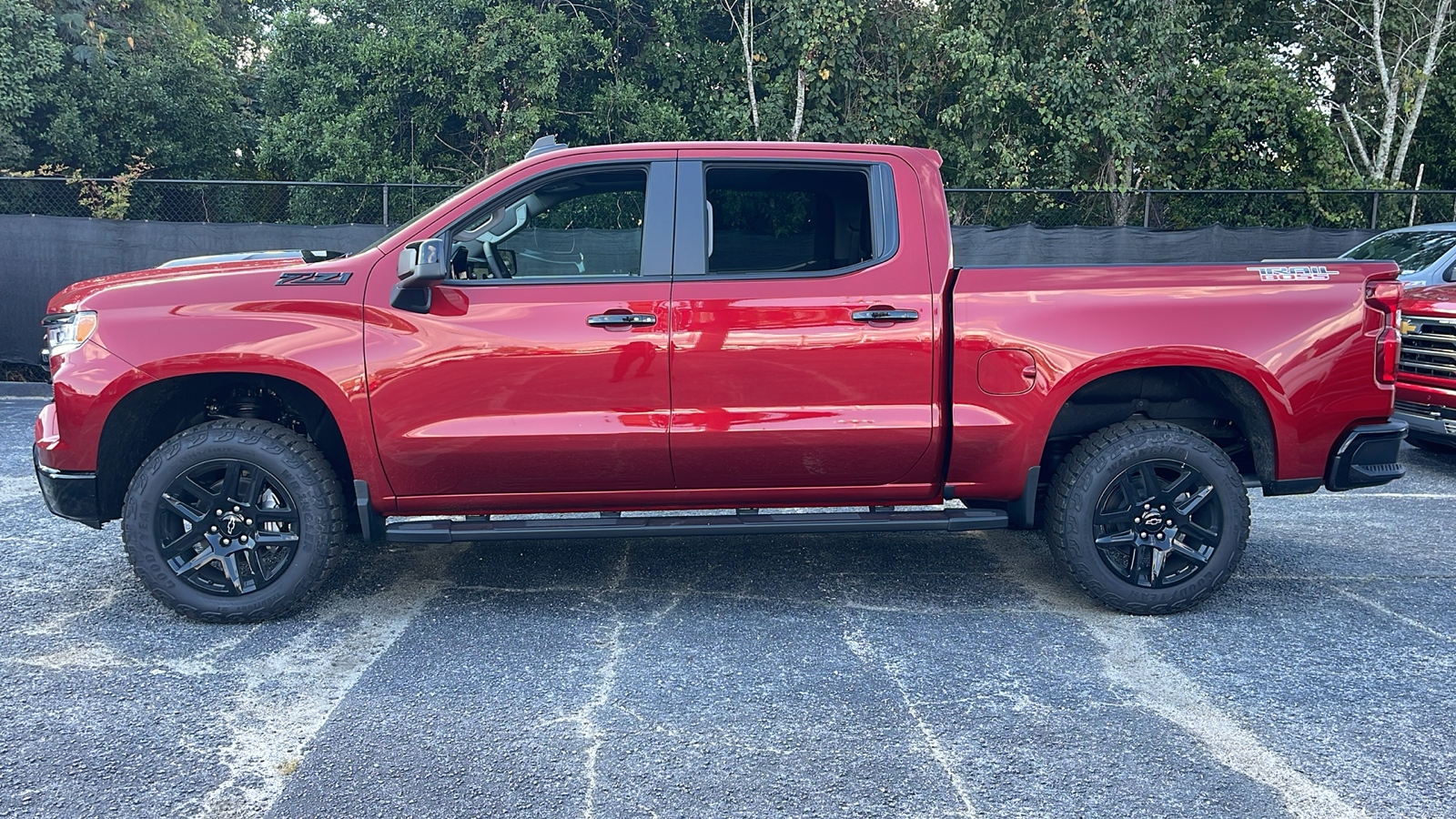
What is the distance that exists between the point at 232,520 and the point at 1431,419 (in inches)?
302

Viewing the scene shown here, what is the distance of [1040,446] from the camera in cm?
449

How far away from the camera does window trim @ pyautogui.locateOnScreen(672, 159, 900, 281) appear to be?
4.42 meters

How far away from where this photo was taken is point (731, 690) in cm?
377

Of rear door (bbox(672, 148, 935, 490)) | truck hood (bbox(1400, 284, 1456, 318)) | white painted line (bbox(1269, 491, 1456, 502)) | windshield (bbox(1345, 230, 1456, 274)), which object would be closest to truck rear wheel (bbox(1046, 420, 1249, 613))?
rear door (bbox(672, 148, 935, 490))

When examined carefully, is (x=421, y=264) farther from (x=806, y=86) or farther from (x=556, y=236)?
(x=806, y=86)

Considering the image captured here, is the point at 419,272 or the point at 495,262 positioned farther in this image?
the point at 495,262

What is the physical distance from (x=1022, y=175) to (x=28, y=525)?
53.2 ft

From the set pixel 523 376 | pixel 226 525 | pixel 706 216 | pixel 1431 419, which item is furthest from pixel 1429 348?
pixel 226 525

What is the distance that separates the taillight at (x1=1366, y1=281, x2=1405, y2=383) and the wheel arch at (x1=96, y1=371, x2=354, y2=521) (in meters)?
4.33

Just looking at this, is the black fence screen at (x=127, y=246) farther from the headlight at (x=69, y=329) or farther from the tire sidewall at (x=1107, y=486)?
the headlight at (x=69, y=329)

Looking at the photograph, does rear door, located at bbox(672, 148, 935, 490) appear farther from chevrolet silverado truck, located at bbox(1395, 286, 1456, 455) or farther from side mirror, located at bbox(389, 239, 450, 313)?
chevrolet silverado truck, located at bbox(1395, 286, 1456, 455)

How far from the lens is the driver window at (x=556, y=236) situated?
4441mm

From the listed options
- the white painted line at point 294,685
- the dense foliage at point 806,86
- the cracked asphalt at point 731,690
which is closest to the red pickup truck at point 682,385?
the white painted line at point 294,685

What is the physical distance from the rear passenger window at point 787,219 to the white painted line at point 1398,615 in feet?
9.01
